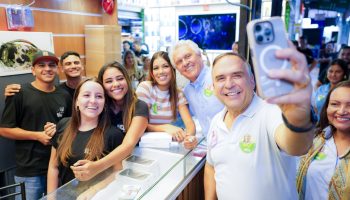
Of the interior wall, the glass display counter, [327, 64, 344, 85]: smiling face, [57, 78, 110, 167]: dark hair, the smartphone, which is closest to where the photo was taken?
the smartphone

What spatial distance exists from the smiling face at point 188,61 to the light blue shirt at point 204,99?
5cm

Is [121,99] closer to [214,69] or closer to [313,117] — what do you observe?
[214,69]

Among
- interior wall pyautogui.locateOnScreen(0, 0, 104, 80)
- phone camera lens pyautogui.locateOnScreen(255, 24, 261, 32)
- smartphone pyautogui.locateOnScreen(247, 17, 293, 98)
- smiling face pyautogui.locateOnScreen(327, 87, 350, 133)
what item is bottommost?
smiling face pyautogui.locateOnScreen(327, 87, 350, 133)

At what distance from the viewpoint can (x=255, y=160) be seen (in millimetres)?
1040

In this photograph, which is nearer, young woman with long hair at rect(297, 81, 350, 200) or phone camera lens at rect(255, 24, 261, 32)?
phone camera lens at rect(255, 24, 261, 32)

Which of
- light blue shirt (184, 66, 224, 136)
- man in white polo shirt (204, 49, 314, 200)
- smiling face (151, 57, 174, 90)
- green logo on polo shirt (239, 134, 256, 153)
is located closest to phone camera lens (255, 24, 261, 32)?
man in white polo shirt (204, 49, 314, 200)

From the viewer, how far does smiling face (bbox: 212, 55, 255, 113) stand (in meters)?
1.08

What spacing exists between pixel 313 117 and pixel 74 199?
3.37ft

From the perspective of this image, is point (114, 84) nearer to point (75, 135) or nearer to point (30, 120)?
point (75, 135)

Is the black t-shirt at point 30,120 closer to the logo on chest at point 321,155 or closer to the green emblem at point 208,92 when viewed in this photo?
the green emblem at point 208,92

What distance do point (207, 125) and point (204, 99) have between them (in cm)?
18

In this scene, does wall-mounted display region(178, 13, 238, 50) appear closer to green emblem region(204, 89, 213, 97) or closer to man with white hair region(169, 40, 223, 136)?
man with white hair region(169, 40, 223, 136)

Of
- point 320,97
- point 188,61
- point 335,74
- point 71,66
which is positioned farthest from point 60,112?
point 335,74

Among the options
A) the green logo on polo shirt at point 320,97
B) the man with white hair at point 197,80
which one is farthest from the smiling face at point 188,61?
the green logo on polo shirt at point 320,97
